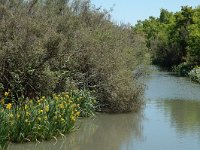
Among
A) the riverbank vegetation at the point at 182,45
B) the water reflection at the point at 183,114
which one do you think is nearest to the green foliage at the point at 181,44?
the riverbank vegetation at the point at 182,45

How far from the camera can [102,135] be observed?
14.6 metres

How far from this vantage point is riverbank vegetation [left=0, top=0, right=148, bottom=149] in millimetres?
12445

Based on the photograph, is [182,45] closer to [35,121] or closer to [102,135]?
[102,135]

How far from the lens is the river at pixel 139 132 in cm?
1277

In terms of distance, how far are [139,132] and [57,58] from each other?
388 centimetres

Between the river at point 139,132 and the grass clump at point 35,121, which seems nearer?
the grass clump at point 35,121

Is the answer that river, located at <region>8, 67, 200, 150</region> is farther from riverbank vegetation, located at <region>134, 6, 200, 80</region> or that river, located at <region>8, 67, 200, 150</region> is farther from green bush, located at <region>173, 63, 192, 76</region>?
green bush, located at <region>173, 63, 192, 76</region>

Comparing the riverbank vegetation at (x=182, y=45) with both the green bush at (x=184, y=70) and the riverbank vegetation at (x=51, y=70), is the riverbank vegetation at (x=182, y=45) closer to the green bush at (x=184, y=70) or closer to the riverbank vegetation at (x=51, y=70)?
the green bush at (x=184, y=70)

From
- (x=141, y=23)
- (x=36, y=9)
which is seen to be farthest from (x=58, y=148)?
Answer: (x=141, y=23)

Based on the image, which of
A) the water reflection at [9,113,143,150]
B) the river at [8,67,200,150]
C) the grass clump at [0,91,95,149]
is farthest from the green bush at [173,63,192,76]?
the grass clump at [0,91,95,149]

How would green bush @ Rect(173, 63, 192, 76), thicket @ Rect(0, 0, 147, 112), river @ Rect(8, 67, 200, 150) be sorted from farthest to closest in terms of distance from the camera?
1. green bush @ Rect(173, 63, 192, 76)
2. thicket @ Rect(0, 0, 147, 112)
3. river @ Rect(8, 67, 200, 150)

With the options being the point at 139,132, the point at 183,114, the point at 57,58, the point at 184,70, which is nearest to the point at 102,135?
the point at 139,132

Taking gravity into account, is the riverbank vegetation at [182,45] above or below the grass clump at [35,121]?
above

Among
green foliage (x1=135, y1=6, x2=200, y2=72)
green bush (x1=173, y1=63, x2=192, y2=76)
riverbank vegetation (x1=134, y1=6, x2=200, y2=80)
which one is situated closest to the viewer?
green bush (x1=173, y1=63, x2=192, y2=76)
